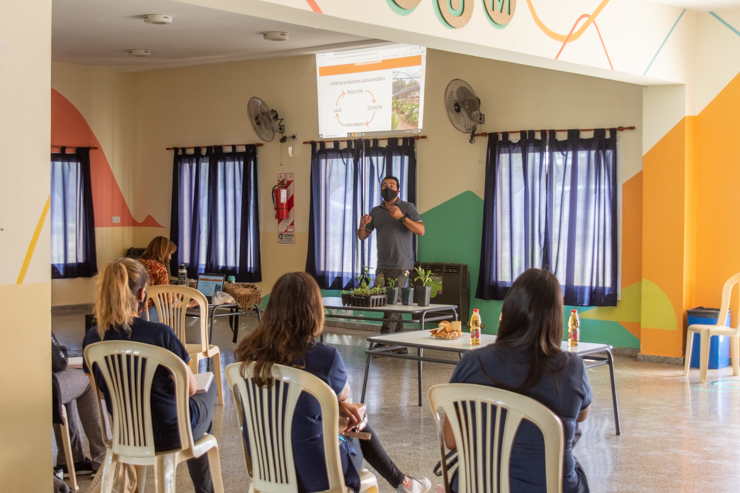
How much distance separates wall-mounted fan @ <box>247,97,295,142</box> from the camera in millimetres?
9133

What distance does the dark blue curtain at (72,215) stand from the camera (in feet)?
32.6

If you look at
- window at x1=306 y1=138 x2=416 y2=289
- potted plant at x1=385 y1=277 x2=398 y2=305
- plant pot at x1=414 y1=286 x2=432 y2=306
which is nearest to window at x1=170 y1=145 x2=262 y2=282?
window at x1=306 y1=138 x2=416 y2=289

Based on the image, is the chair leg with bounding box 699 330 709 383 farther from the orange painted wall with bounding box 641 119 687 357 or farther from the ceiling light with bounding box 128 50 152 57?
the ceiling light with bounding box 128 50 152 57

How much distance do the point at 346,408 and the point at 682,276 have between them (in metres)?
4.89

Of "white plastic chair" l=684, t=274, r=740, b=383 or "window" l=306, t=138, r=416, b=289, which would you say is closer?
"white plastic chair" l=684, t=274, r=740, b=383

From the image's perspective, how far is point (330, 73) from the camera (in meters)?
8.76

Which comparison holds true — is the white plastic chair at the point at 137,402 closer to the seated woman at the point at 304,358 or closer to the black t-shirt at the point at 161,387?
the black t-shirt at the point at 161,387

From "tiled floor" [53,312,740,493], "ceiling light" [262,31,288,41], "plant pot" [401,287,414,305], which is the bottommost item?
"tiled floor" [53,312,740,493]

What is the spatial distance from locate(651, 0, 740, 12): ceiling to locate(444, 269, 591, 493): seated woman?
4785 mm

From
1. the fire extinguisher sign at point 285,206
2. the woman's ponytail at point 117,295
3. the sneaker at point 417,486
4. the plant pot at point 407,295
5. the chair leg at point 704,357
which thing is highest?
the fire extinguisher sign at point 285,206

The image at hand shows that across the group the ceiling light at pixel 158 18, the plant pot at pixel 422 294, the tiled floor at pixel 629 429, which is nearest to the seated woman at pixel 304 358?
the tiled floor at pixel 629 429

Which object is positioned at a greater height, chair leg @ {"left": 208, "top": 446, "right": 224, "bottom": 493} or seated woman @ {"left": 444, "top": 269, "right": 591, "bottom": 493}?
seated woman @ {"left": 444, "top": 269, "right": 591, "bottom": 493}

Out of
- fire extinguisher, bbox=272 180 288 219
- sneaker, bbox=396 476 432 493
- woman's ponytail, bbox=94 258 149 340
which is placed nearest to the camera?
woman's ponytail, bbox=94 258 149 340

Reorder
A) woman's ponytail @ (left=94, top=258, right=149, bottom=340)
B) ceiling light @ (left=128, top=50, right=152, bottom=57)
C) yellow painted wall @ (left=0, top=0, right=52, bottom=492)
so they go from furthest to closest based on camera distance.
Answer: ceiling light @ (left=128, top=50, right=152, bottom=57)
woman's ponytail @ (left=94, top=258, right=149, bottom=340)
yellow painted wall @ (left=0, top=0, right=52, bottom=492)
